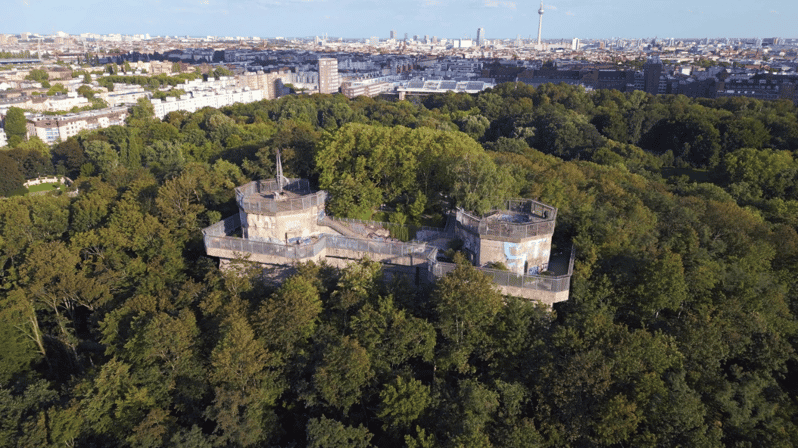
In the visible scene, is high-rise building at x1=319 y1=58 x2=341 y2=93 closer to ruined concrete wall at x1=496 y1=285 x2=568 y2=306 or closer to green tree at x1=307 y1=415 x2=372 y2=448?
ruined concrete wall at x1=496 y1=285 x2=568 y2=306

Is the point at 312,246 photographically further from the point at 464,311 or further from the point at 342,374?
the point at 464,311

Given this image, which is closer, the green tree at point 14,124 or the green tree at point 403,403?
the green tree at point 403,403

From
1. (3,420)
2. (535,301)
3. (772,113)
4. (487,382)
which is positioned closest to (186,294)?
(3,420)

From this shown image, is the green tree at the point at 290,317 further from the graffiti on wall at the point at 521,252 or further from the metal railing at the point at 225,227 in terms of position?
the graffiti on wall at the point at 521,252

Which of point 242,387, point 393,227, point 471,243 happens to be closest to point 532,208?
point 471,243

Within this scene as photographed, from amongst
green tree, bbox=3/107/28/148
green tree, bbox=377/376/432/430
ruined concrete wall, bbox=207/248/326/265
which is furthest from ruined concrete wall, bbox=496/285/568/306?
green tree, bbox=3/107/28/148

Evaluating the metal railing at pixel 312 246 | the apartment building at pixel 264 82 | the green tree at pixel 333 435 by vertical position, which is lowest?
the green tree at pixel 333 435

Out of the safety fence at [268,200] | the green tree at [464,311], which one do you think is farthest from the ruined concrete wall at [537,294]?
the safety fence at [268,200]

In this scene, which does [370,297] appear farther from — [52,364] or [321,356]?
[52,364]
